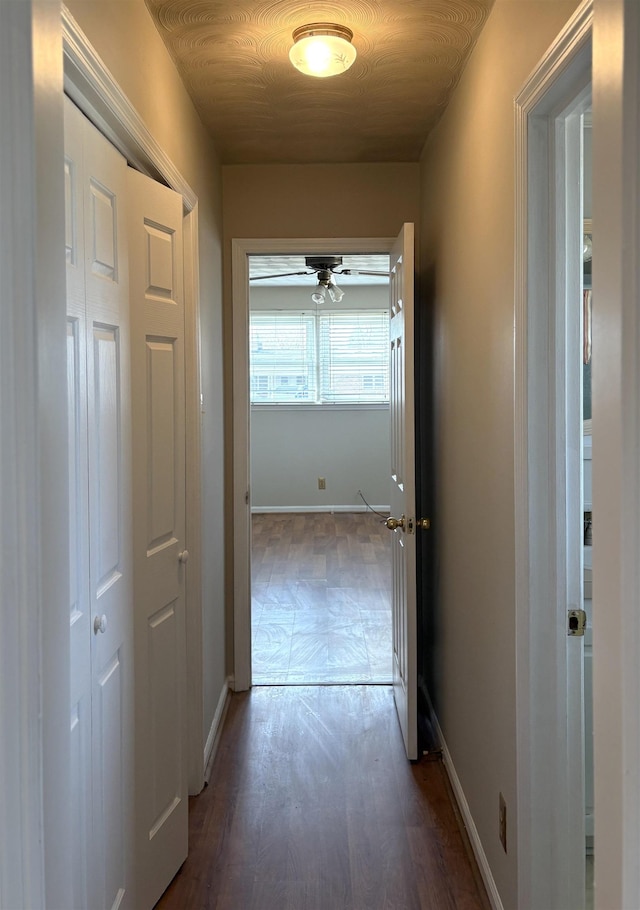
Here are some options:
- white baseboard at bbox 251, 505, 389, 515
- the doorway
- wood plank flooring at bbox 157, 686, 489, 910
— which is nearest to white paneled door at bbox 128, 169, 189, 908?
wood plank flooring at bbox 157, 686, 489, 910

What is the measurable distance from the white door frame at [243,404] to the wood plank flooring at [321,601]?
1.03 feet

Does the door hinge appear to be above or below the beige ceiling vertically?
below

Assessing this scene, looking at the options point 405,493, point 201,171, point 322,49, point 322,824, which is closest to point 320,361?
point 201,171

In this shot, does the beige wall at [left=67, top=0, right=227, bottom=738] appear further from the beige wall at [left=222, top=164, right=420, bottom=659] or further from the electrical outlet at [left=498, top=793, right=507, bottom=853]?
the electrical outlet at [left=498, top=793, right=507, bottom=853]

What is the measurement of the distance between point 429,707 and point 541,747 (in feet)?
5.56

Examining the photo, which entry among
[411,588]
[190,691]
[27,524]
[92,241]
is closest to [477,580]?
[411,588]

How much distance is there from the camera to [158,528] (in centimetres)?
204

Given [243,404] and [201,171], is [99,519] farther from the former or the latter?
[243,404]

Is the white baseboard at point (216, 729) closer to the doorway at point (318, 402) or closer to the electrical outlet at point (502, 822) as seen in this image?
the electrical outlet at point (502, 822)

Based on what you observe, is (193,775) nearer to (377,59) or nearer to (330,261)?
(377,59)

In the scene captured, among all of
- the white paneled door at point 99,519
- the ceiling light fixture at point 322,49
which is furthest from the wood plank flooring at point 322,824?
the ceiling light fixture at point 322,49

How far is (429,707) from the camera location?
3270 mm

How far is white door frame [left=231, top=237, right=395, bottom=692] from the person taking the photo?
3406mm

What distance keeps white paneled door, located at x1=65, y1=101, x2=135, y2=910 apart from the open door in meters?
1.26
